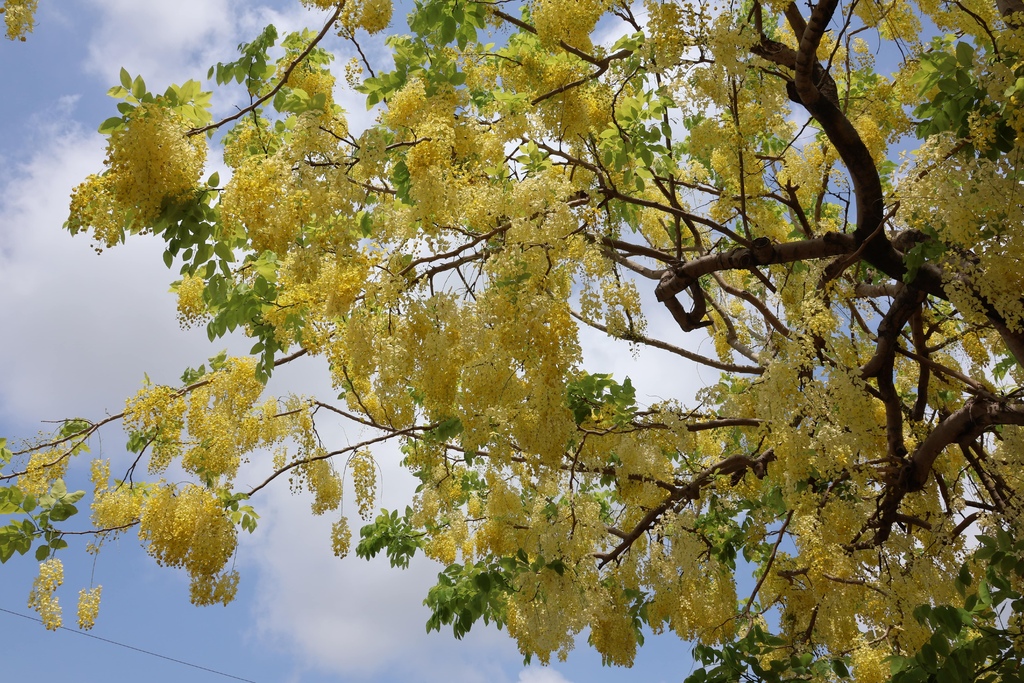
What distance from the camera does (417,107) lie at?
3307 mm

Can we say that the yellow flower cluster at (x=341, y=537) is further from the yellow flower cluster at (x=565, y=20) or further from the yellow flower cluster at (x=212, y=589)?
the yellow flower cluster at (x=565, y=20)

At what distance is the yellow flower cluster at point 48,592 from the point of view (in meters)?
3.99

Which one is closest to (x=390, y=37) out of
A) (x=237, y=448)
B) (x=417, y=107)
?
(x=417, y=107)

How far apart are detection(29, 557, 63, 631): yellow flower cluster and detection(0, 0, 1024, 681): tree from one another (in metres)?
0.01

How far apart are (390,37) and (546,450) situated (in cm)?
226

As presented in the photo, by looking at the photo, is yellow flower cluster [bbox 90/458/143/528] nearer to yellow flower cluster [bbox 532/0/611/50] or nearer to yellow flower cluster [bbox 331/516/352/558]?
yellow flower cluster [bbox 331/516/352/558]

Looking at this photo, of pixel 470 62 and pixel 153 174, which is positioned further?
pixel 470 62

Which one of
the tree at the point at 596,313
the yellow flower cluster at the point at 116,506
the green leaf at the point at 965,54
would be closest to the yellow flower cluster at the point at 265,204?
the tree at the point at 596,313

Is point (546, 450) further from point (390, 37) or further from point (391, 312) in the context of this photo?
point (390, 37)

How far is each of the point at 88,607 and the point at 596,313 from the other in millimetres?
2811

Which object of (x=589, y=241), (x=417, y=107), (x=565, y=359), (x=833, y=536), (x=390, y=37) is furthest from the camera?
(x=390, y=37)

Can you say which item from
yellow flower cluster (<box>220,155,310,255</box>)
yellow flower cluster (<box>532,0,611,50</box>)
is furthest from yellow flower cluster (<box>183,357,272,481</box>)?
Result: yellow flower cluster (<box>532,0,611,50</box>)

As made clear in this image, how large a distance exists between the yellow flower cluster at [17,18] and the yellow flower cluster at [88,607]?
245 cm

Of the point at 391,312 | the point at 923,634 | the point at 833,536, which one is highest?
the point at 391,312
